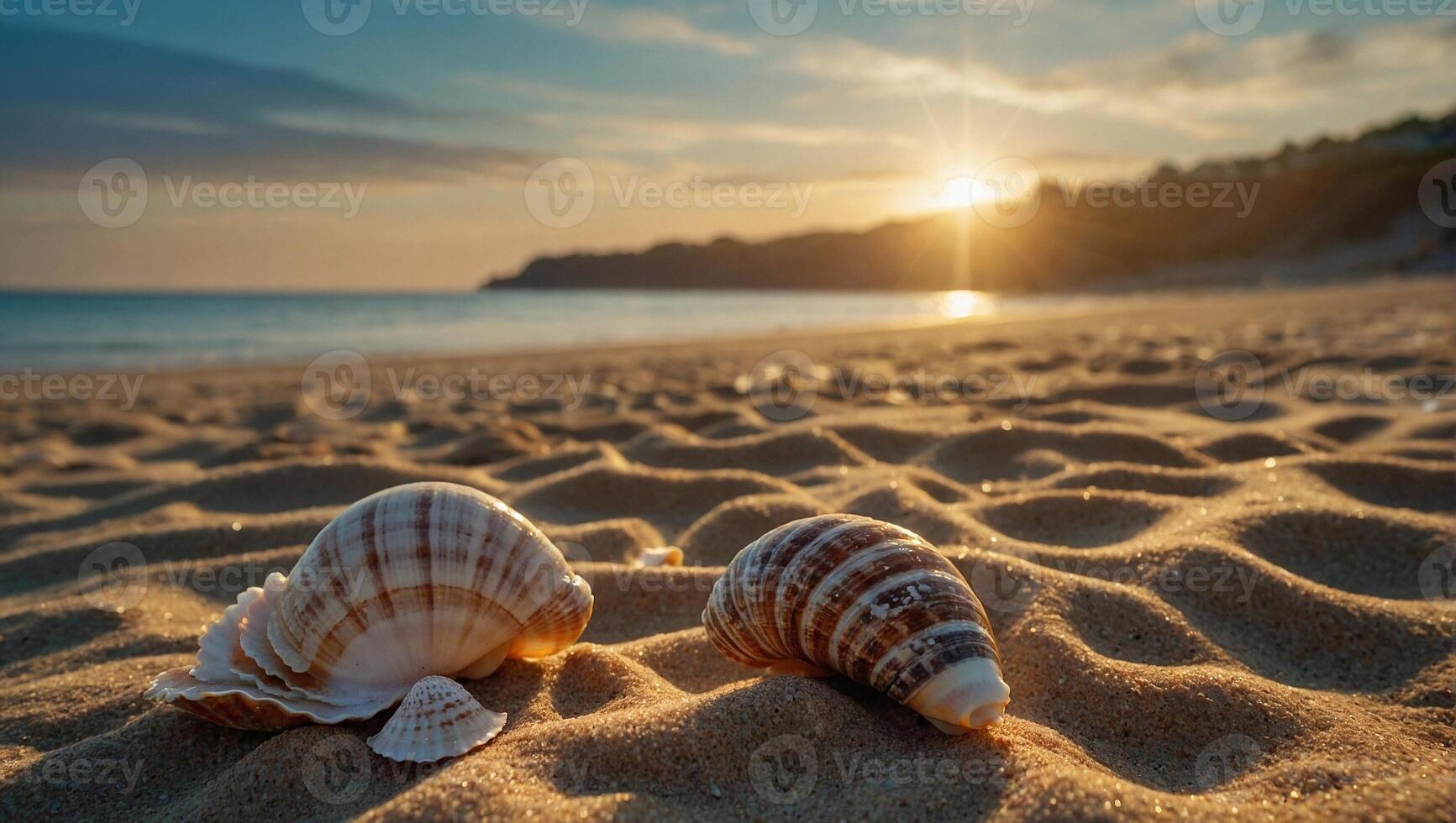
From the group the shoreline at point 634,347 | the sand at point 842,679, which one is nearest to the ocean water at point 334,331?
the shoreline at point 634,347

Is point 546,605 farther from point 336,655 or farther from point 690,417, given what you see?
point 690,417

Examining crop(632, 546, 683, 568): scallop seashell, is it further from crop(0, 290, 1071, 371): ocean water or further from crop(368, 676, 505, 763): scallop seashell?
crop(0, 290, 1071, 371): ocean water

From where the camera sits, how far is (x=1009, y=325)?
47.0 ft

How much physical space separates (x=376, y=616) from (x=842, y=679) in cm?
101

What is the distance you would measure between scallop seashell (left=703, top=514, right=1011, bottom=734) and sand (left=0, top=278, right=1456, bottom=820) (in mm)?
103

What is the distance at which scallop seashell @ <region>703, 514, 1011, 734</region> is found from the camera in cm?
162

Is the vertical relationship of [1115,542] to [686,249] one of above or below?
below

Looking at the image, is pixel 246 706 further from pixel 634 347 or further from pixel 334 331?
pixel 334 331

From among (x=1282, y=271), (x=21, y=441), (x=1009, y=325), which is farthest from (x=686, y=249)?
(x=21, y=441)

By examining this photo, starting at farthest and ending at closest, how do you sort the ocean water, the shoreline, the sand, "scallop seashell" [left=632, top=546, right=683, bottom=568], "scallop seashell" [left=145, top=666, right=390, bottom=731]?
1. the ocean water
2. the shoreline
3. "scallop seashell" [left=632, top=546, right=683, bottom=568]
4. "scallop seashell" [left=145, top=666, right=390, bottom=731]
5. the sand

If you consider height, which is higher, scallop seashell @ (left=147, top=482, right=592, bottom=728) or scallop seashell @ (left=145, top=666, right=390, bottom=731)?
scallop seashell @ (left=147, top=482, right=592, bottom=728)

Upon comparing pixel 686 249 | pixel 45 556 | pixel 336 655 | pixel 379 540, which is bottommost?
pixel 45 556

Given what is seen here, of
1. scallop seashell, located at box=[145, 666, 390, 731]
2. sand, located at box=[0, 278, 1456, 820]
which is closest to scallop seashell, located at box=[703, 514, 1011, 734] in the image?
sand, located at box=[0, 278, 1456, 820]

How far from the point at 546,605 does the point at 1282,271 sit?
3721 cm
